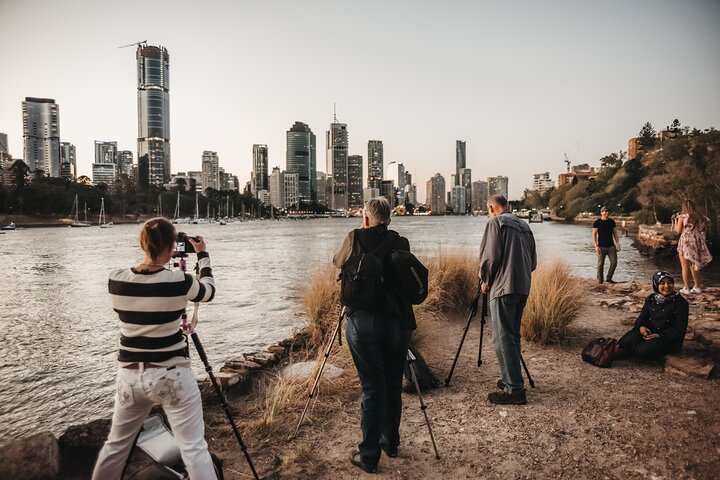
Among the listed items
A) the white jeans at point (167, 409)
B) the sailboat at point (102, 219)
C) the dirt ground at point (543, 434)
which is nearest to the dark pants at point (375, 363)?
the dirt ground at point (543, 434)

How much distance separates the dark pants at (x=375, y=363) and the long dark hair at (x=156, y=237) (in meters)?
1.40

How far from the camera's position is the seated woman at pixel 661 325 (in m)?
5.67

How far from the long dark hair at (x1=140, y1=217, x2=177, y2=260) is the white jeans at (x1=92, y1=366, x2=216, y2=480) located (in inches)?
27.0

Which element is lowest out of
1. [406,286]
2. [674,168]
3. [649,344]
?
[649,344]

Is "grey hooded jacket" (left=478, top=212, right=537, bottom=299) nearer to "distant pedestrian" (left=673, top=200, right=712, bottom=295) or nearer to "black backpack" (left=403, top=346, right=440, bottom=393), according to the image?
"black backpack" (left=403, top=346, right=440, bottom=393)

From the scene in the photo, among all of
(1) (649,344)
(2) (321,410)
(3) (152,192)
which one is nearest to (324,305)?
(2) (321,410)

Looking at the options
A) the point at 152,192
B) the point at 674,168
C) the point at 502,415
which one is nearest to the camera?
the point at 502,415

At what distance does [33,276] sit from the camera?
77.5ft

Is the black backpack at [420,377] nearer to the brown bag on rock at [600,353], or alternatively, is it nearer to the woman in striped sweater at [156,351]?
the brown bag on rock at [600,353]

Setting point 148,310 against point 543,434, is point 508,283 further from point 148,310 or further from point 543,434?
point 148,310

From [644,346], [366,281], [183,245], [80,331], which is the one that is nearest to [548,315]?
[644,346]

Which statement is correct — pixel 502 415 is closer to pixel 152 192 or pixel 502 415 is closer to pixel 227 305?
pixel 227 305

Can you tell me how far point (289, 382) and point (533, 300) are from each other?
416 cm

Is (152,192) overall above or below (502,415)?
above
